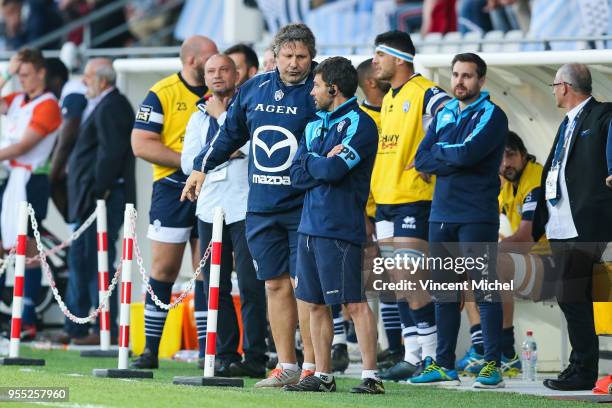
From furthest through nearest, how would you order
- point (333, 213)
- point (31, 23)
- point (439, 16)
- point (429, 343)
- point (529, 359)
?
1. point (31, 23)
2. point (439, 16)
3. point (529, 359)
4. point (429, 343)
5. point (333, 213)

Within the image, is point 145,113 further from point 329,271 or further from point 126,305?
point 329,271

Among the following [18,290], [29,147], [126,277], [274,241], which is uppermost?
[29,147]

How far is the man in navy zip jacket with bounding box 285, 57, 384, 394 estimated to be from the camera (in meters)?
9.05

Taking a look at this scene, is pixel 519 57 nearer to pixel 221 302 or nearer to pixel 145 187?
pixel 221 302

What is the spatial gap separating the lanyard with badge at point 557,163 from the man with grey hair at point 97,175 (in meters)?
4.45

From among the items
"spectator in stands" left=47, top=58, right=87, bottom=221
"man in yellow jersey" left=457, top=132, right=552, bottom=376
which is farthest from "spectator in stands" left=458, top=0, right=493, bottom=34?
"man in yellow jersey" left=457, top=132, right=552, bottom=376

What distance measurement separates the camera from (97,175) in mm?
13156

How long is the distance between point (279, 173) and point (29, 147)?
4.74 meters

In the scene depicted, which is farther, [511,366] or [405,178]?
[511,366]

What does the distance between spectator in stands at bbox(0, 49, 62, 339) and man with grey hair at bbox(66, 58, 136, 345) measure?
16.8 inches

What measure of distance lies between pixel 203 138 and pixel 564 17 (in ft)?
16.0

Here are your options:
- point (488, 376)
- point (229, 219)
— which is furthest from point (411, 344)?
point (229, 219)

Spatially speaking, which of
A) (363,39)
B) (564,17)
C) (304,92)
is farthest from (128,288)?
(363,39)

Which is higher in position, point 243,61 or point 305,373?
point 243,61
